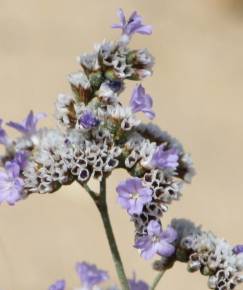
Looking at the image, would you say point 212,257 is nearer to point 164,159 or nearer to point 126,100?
point 164,159

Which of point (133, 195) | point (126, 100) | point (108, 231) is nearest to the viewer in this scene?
point (133, 195)

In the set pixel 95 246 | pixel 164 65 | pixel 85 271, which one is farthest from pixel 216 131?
pixel 85 271

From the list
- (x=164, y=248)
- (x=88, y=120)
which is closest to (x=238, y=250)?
(x=164, y=248)

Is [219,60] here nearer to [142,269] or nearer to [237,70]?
[237,70]

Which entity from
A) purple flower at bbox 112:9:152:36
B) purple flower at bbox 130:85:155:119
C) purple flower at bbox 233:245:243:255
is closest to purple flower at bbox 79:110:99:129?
purple flower at bbox 130:85:155:119

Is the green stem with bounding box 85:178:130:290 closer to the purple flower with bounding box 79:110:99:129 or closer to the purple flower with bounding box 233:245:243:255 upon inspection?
the purple flower with bounding box 79:110:99:129

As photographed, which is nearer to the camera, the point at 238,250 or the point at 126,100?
the point at 238,250
